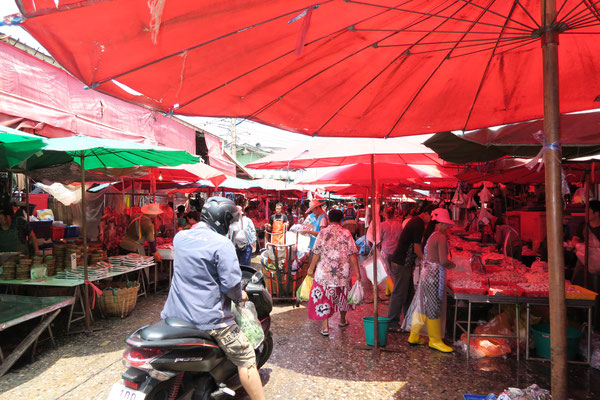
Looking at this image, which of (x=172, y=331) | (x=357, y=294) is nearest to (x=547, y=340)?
(x=357, y=294)

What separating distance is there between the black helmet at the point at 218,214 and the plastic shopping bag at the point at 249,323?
0.88 meters

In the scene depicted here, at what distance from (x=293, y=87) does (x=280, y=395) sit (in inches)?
126

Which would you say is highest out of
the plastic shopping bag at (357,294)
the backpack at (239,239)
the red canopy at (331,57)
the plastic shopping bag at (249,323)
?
the red canopy at (331,57)

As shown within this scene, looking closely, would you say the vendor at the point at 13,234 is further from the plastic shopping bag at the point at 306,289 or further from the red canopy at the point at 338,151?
the plastic shopping bag at the point at 306,289

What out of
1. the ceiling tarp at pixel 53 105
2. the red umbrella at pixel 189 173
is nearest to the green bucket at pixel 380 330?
the red umbrella at pixel 189 173

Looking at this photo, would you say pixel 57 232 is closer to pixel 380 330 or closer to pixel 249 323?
pixel 249 323

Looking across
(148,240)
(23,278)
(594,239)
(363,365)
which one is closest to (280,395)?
(363,365)

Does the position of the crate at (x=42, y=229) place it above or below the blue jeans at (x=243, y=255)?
above

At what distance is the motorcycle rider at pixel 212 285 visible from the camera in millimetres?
2898

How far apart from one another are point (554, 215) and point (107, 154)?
6428 mm

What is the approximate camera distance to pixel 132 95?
2486 mm

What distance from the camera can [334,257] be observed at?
5547 mm

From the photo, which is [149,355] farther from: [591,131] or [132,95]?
[591,131]

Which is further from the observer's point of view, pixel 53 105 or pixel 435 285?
pixel 53 105
